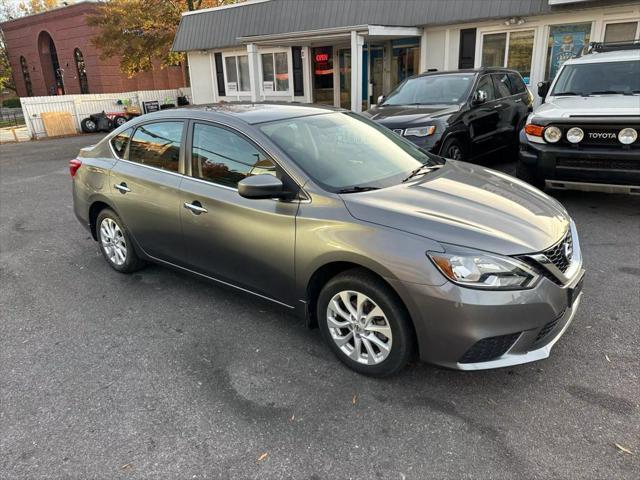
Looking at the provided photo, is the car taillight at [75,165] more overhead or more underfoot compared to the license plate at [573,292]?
more overhead

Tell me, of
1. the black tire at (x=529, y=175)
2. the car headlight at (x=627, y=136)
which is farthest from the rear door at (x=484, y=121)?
the car headlight at (x=627, y=136)

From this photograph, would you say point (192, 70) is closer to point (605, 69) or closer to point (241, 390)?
point (605, 69)

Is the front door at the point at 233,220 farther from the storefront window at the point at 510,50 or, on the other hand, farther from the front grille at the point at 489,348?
the storefront window at the point at 510,50

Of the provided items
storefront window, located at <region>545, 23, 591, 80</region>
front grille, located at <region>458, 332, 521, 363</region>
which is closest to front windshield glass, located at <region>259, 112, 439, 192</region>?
front grille, located at <region>458, 332, 521, 363</region>

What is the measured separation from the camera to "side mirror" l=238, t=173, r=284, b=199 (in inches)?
124

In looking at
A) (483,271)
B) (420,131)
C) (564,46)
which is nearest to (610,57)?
(420,131)

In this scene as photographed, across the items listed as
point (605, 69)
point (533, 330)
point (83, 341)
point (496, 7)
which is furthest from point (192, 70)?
point (533, 330)

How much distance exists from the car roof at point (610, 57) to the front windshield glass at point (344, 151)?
451 centimetres

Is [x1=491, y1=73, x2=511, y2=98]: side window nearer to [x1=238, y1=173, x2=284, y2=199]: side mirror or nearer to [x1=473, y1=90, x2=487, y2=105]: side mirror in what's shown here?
[x1=473, y1=90, x2=487, y2=105]: side mirror

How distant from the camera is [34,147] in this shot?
17.8 metres

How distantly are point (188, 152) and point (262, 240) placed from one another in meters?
1.13

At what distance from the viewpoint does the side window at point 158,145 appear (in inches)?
162

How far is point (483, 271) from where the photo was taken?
2670 mm

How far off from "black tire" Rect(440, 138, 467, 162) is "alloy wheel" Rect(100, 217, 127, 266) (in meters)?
4.59
